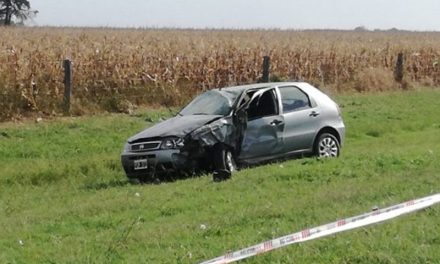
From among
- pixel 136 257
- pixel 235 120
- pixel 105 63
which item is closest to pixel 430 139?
pixel 235 120

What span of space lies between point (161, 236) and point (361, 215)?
1.88 metres

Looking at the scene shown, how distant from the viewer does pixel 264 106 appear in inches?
500

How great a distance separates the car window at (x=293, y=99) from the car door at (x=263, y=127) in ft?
0.65

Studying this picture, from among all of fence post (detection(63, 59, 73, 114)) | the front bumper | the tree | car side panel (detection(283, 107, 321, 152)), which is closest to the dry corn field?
fence post (detection(63, 59, 73, 114))

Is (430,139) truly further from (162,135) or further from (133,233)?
(133,233)

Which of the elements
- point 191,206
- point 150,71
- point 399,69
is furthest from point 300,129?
point 399,69

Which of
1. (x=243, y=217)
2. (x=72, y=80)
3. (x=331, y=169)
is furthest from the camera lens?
(x=72, y=80)

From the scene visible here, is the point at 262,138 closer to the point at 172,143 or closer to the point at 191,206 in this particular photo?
the point at 172,143

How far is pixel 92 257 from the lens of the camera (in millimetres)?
→ 6547

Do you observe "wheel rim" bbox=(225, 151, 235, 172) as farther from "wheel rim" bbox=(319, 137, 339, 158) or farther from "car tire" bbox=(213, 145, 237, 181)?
"wheel rim" bbox=(319, 137, 339, 158)

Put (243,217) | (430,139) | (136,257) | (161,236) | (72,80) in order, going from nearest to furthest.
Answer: (136,257)
(161,236)
(243,217)
(430,139)
(72,80)

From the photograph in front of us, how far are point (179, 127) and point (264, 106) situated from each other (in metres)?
1.60

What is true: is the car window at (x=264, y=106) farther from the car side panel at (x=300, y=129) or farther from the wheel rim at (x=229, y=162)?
the wheel rim at (x=229, y=162)

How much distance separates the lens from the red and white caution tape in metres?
6.07
